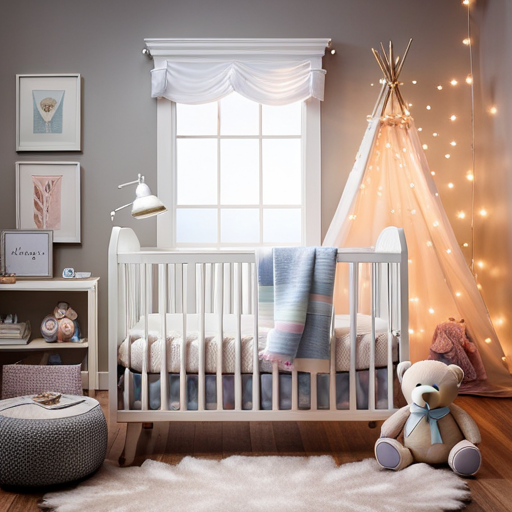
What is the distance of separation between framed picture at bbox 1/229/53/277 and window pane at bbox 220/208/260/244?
0.97 m

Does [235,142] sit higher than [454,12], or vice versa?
[454,12]

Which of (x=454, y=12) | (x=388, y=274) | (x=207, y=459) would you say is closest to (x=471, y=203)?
(x=454, y=12)

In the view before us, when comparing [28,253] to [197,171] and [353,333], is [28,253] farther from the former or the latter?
[353,333]

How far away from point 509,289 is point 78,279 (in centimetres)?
230

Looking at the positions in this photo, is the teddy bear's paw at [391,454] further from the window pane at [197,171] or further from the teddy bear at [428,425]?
→ the window pane at [197,171]

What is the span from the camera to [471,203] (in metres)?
3.47

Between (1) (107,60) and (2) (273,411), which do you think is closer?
(2) (273,411)

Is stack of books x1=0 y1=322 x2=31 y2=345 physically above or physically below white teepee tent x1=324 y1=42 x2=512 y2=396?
below

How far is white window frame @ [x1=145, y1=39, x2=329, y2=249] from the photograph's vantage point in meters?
3.34

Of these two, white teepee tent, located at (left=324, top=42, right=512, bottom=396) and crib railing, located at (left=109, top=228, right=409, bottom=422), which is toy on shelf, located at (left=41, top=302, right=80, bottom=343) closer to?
crib railing, located at (left=109, top=228, right=409, bottom=422)

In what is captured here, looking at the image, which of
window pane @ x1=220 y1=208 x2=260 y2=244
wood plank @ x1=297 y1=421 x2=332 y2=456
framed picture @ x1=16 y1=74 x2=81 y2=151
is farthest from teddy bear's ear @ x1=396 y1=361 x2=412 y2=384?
framed picture @ x1=16 y1=74 x2=81 y2=151

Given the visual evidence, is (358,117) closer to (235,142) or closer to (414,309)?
(235,142)

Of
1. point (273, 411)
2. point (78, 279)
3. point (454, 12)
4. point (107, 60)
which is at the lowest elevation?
point (273, 411)

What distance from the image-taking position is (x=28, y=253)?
10.9 feet
